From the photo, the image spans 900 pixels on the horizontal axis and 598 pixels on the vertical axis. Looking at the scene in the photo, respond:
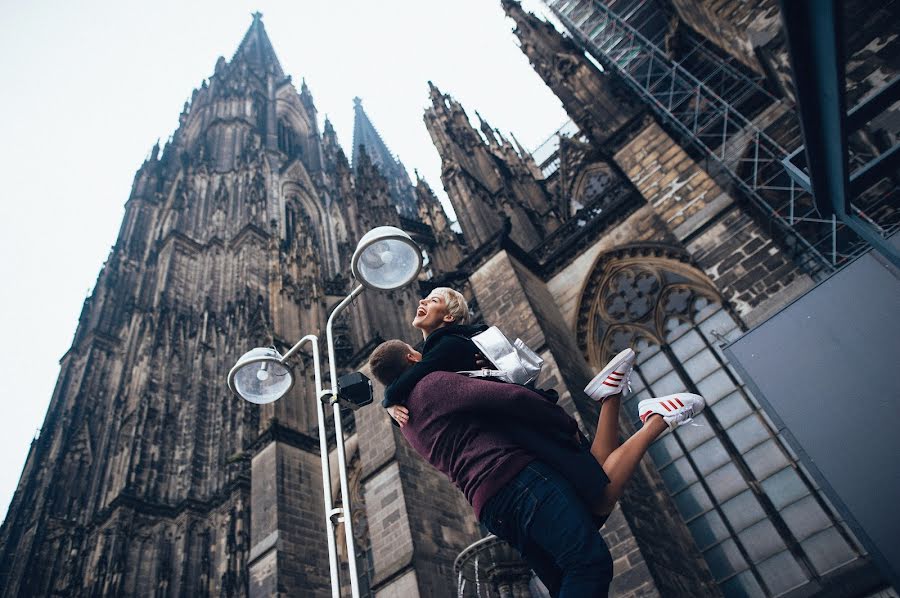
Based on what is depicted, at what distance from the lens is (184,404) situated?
1908 centimetres

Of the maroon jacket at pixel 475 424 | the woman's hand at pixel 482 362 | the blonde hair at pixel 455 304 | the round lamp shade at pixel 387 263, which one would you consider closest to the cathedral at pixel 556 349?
the round lamp shade at pixel 387 263

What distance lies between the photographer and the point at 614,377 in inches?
73.8

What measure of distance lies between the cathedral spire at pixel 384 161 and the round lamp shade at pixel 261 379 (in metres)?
30.3

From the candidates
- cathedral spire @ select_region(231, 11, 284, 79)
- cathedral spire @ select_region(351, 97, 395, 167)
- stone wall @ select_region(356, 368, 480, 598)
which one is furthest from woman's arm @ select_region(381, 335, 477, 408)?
cathedral spire @ select_region(231, 11, 284, 79)

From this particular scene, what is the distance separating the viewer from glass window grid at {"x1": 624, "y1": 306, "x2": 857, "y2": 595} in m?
6.84

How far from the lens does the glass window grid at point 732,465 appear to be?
269 inches

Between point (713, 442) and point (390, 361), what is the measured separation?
7.26 meters

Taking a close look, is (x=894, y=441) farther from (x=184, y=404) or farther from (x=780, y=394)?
(x=184, y=404)

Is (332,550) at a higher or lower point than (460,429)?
higher

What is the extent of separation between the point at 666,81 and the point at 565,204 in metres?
3.78

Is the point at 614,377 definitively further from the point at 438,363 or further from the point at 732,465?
the point at 732,465

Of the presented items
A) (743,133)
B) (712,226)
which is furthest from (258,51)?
(712,226)

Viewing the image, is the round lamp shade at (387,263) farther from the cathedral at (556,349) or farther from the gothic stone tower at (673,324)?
the gothic stone tower at (673,324)

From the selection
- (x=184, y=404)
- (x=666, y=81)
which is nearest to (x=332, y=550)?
(x=666, y=81)
